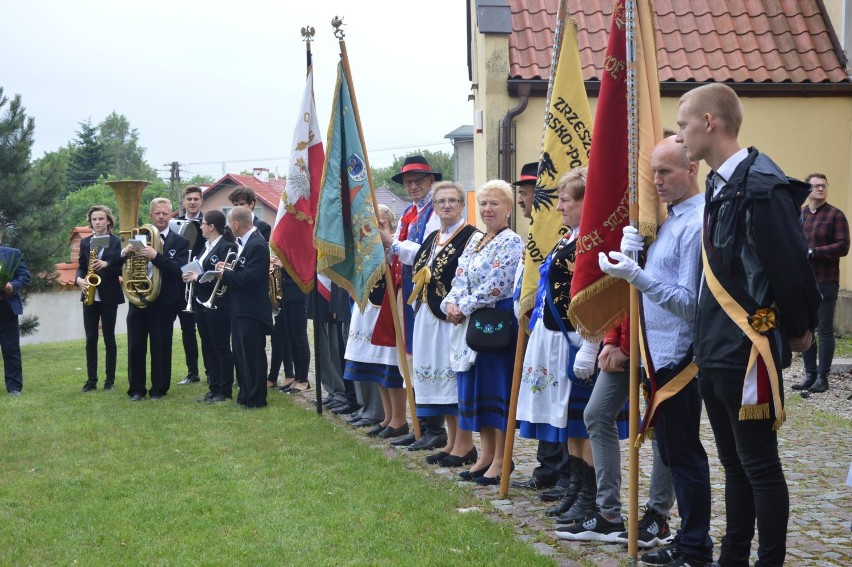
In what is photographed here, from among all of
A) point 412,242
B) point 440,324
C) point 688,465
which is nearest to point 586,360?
point 688,465

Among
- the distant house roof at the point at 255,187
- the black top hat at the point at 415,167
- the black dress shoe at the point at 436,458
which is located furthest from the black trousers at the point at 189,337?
the distant house roof at the point at 255,187

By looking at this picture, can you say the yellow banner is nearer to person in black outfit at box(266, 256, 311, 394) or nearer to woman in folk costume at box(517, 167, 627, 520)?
woman in folk costume at box(517, 167, 627, 520)

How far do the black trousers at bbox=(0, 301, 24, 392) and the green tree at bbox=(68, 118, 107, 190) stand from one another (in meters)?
58.6

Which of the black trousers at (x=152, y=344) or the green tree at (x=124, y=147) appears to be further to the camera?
the green tree at (x=124, y=147)

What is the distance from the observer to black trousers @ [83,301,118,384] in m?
11.6

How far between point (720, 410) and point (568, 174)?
6.46ft

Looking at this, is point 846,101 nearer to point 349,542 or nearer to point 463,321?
point 463,321

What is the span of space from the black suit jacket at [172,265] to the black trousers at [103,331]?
102 cm

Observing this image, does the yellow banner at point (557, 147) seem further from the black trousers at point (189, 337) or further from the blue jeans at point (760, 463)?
the black trousers at point (189, 337)

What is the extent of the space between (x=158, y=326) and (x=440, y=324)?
486 centimetres

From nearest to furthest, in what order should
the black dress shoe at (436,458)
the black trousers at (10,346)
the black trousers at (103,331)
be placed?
1. the black dress shoe at (436,458)
2. the black trousers at (10,346)
3. the black trousers at (103,331)

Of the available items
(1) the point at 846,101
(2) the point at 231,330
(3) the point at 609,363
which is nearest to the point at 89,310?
(2) the point at 231,330

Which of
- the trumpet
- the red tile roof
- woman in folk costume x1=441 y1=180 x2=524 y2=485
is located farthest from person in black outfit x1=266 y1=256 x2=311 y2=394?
the red tile roof

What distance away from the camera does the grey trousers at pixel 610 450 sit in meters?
5.04
